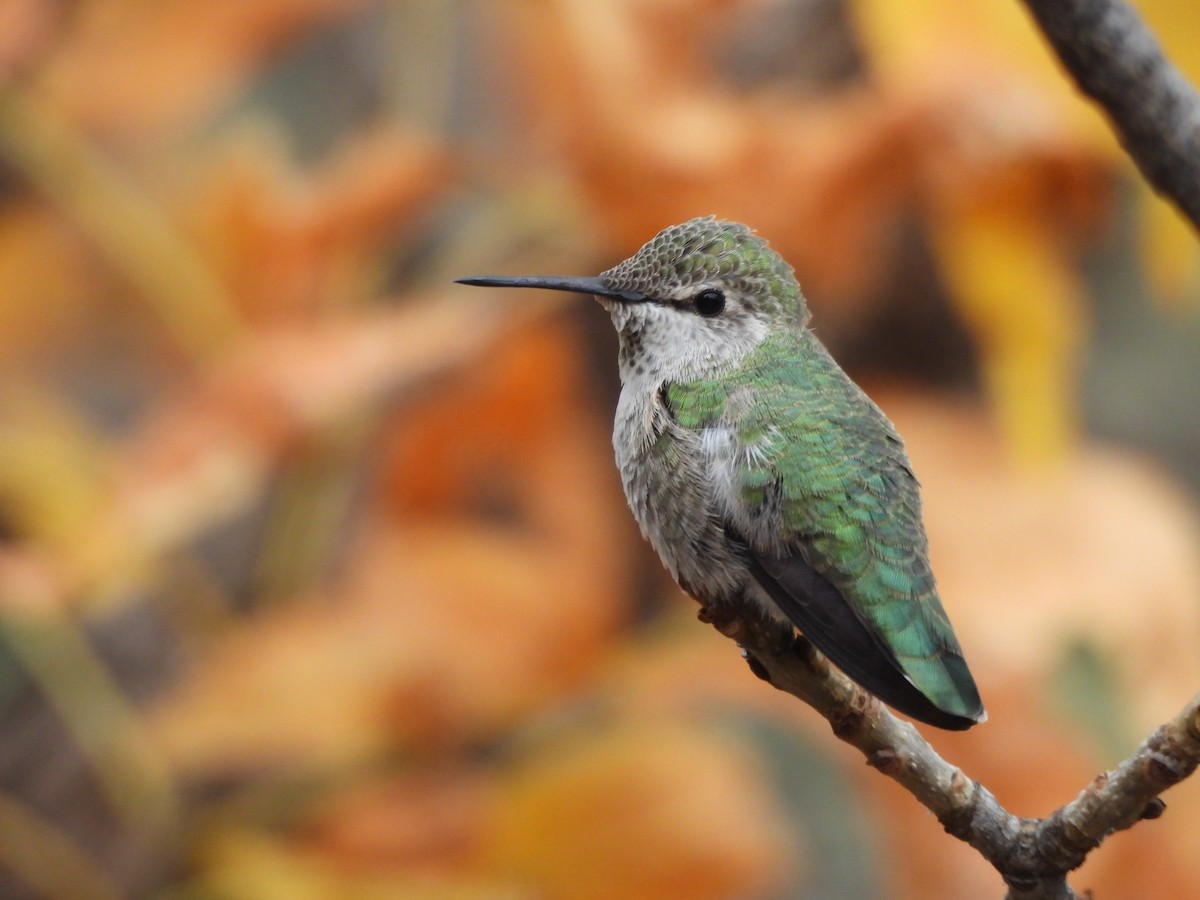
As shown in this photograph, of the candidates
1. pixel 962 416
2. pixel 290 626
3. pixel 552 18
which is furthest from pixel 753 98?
pixel 290 626

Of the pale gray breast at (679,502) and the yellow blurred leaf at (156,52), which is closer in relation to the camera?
the pale gray breast at (679,502)

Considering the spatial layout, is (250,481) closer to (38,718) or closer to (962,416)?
(38,718)

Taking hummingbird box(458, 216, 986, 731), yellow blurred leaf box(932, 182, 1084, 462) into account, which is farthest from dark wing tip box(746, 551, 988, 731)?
yellow blurred leaf box(932, 182, 1084, 462)

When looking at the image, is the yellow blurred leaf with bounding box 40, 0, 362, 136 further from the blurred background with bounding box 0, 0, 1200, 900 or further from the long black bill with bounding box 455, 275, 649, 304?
the long black bill with bounding box 455, 275, 649, 304

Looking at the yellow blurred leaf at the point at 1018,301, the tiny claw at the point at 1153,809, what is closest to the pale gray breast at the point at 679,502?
the tiny claw at the point at 1153,809

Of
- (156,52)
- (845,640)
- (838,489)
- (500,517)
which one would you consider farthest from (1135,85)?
(156,52)

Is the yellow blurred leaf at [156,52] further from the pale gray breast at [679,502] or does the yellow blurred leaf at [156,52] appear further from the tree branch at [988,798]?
the tree branch at [988,798]
